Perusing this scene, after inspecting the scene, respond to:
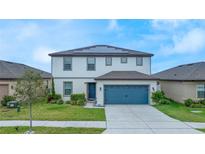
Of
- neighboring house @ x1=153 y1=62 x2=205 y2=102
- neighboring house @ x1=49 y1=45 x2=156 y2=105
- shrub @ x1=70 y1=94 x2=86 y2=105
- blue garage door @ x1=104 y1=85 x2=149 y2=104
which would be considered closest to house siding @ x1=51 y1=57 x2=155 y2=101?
neighboring house @ x1=49 y1=45 x2=156 y2=105

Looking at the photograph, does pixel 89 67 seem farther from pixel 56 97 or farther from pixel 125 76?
pixel 56 97

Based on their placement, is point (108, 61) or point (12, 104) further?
point (108, 61)

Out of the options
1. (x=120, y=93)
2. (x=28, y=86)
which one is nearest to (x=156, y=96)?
(x=120, y=93)

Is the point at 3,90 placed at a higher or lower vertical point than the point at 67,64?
lower

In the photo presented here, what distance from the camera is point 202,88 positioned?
2334 centimetres

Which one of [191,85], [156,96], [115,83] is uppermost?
[115,83]

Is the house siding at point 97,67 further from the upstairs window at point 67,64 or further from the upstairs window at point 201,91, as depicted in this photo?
the upstairs window at point 201,91

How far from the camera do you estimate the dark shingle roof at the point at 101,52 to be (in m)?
25.0

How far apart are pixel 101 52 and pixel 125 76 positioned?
379 cm

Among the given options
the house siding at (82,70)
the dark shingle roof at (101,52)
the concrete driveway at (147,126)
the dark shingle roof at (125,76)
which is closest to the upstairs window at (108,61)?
the house siding at (82,70)

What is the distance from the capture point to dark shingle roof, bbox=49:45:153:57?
2500 cm

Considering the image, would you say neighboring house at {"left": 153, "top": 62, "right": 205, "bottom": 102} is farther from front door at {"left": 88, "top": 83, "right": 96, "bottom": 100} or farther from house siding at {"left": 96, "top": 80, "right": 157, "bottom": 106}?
front door at {"left": 88, "top": 83, "right": 96, "bottom": 100}

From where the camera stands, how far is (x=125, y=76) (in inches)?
936
